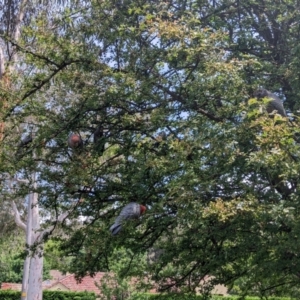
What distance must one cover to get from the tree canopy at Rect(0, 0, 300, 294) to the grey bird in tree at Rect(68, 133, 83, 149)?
104 mm

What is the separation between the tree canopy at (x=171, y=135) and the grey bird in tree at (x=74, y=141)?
104 mm

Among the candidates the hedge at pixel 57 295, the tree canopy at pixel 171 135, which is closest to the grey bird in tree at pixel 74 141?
the tree canopy at pixel 171 135

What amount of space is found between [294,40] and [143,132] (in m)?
1.89

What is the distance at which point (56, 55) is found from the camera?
4926 mm

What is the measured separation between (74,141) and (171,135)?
94 cm

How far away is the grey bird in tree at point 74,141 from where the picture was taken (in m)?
4.78

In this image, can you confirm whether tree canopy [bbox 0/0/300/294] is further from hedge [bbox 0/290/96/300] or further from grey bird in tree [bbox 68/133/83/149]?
hedge [bbox 0/290/96/300]

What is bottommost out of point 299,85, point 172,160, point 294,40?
point 172,160

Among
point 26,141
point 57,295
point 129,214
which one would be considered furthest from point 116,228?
point 57,295

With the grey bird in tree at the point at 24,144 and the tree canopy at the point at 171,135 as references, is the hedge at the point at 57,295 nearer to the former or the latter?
the tree canopy at the point at 171,135

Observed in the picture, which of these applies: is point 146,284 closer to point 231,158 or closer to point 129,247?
point 129,247

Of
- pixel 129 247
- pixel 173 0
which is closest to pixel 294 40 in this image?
pixel 173 0

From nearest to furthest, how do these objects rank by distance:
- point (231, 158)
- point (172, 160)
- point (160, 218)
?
point (231, 158)
point (172, 160)
point (160, 218)

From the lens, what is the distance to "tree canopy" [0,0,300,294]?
3941mm
